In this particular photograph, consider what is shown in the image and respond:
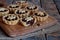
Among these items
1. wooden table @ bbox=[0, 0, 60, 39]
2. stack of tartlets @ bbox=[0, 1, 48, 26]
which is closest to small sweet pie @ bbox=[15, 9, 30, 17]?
stack of tartlets @ bbox=[0, 1, 48, 26]

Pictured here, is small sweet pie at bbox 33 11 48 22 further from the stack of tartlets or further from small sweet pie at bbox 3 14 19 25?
small sweet pie at bbox 3 14 19 25

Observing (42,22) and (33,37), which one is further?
(42,22)

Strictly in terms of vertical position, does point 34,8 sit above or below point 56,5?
above

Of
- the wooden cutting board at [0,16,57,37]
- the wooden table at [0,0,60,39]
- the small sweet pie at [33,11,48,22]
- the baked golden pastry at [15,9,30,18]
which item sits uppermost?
the baked golden pastry at [15,9,30,18]

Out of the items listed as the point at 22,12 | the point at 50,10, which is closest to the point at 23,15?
the point at 22,12

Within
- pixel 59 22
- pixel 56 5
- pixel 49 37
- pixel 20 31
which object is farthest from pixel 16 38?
pixel 56 5

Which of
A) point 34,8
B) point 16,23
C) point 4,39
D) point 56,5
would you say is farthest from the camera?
point 56,5

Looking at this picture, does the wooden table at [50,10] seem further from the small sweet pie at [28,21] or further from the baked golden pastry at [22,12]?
the baked golden pastry at [22,12]

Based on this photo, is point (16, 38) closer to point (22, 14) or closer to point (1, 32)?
point (1, 32)

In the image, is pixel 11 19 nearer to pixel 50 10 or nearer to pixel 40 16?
pixel 40 16
